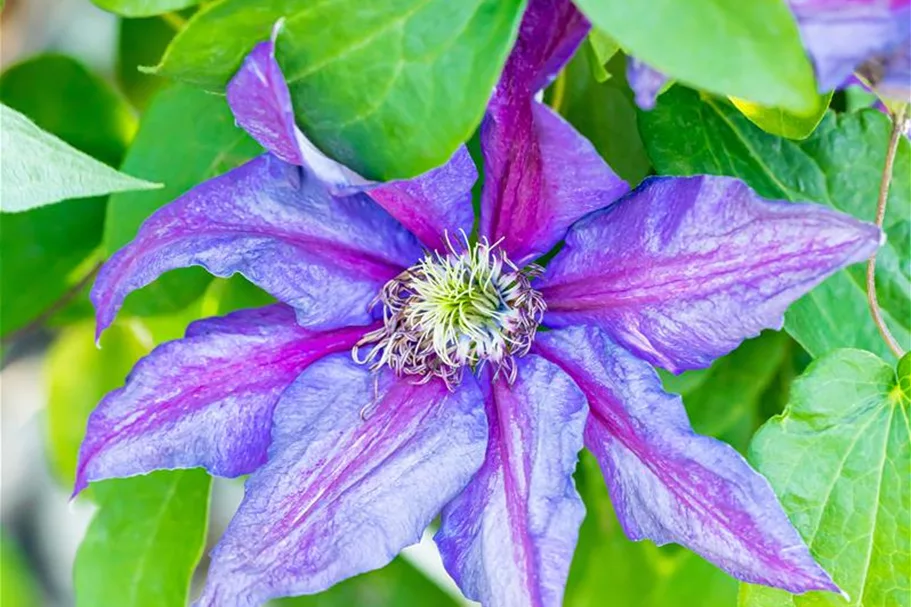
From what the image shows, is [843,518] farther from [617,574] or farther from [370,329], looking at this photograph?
[617,574]

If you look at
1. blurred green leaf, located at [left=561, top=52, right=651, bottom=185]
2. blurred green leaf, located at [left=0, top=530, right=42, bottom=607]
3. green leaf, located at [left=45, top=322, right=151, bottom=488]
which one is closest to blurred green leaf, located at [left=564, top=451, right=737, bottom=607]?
blurred green leaf, located at [left=561, top=52, right=651, bottom=185]

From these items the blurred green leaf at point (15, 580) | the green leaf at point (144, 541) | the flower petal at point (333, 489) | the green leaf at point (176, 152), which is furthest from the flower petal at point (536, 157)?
the blurred green leaf at point (15, 580)

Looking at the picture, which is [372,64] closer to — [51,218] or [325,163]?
[325,163]

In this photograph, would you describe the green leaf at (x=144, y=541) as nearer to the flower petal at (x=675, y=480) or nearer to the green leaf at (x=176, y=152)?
the green leaf at (x=176, y=152)

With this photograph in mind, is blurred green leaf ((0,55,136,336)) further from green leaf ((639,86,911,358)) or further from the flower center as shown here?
green leaf ((639,86,911,358))

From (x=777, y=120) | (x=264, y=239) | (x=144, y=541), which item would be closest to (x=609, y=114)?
(x=777, y=120)
